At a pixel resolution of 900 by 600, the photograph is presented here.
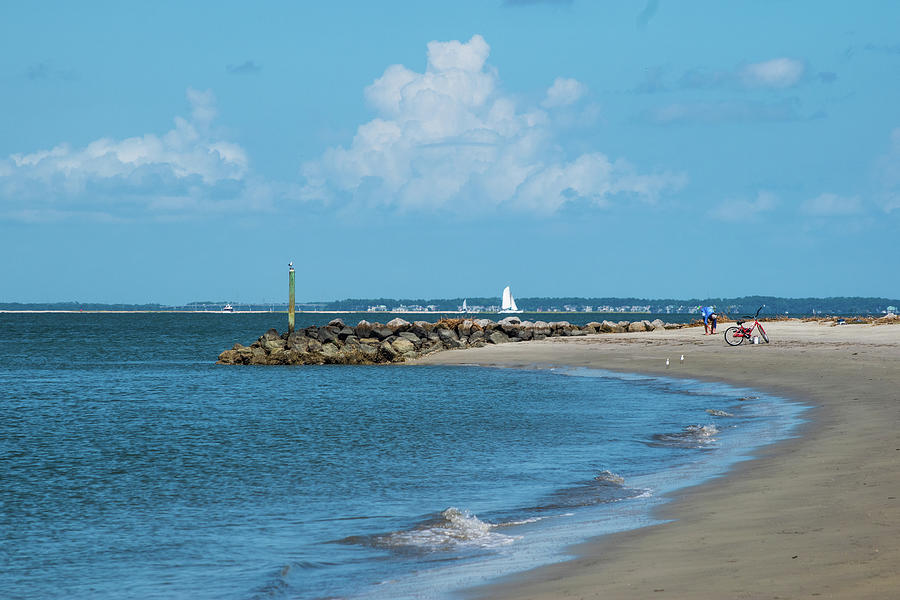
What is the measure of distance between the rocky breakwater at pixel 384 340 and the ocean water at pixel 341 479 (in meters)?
18.6

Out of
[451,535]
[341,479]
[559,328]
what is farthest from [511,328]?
[451,535]

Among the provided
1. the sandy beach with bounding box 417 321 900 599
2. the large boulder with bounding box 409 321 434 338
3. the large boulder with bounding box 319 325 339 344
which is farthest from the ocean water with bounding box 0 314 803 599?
the large boulder with bounding box 409 321 434 338

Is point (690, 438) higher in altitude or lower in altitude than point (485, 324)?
lower

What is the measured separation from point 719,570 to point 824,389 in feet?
65.9

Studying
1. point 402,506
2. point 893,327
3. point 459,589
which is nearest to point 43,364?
point 893,327

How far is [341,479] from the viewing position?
16797 millimetres

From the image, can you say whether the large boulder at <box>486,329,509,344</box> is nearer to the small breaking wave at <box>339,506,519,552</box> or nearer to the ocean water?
the ocean water

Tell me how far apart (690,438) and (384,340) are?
42021 millimetres

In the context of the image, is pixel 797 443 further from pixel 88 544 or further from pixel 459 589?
pixel 88 544

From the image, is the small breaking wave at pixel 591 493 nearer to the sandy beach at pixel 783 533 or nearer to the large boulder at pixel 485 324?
the sandy beach at pixel 783 533

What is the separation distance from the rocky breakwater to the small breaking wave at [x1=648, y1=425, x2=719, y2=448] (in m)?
34.8

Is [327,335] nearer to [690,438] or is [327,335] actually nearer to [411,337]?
[411,337]

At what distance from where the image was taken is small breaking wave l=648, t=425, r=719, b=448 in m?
18.8

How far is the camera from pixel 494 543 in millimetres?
10703
